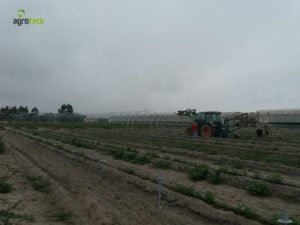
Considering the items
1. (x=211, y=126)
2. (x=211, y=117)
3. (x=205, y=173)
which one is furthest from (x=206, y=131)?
(x=205, y=173)

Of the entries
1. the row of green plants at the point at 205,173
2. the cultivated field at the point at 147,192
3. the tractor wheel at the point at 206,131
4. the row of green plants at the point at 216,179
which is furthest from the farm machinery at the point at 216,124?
the row of green plants at the point at 216,179

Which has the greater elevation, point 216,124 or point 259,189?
point 216,124

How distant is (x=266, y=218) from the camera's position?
28.2 ft

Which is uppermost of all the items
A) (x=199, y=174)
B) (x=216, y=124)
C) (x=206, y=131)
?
(x=216, y=124)

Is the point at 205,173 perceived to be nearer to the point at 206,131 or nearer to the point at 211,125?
the point at 211,125

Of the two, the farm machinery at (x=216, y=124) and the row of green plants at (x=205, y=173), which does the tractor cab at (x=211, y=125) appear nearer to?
the farm machinery at (x=216, y=124)

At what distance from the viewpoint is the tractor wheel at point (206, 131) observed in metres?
33.7

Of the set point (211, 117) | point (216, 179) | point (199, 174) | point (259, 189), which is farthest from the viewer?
point (211, 117)

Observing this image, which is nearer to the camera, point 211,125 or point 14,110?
point 211,125

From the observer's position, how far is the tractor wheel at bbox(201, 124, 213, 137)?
33669 millimetres

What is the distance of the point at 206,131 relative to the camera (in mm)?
34094

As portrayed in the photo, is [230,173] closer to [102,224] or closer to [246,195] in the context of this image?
[246,195]

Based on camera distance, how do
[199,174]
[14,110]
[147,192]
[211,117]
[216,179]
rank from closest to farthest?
1. [147,192]
2. [216,179]
3. [199,174]
4. [211,117]
5. [14,110]

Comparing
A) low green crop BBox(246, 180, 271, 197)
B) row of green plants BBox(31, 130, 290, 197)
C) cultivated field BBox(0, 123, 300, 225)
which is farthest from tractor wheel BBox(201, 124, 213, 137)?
low green crop BBox(246, 180, 271, 197)
